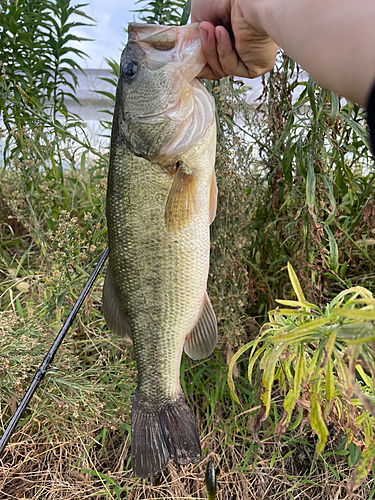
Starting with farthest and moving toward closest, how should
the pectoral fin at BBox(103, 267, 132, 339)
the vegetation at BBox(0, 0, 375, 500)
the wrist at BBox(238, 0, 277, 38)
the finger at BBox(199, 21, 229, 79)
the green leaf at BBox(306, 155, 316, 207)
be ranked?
the vegetation at BBox(0, 0, 375, 500) < the green leaf at BBox(306, 155, 316, 207) < the pectoral fin at BBox(103, 267, 132, 339) < the finger at BBox(199, 21, 229, 79) < the wrist at BBox(238, 0, 277, 38)

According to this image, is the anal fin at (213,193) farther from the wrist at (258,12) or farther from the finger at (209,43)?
the wrist at (258,12)

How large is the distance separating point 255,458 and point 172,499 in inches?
17.1

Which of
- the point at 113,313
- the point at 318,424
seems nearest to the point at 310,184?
the point at 113,313

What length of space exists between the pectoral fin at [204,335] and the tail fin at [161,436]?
6.7 inches

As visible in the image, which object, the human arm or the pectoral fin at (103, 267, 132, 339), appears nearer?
the human arm

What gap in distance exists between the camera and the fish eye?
1230mm

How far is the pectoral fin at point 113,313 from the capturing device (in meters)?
1.37

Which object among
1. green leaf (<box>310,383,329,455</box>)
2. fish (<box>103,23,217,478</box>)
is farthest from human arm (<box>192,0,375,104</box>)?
green leaf (<box>310,383,329,455</box>)

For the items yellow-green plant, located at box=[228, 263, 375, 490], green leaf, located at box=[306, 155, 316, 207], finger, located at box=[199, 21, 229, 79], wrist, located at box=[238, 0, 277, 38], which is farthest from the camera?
green leaf, located at box=[306, 155, 316, 207]

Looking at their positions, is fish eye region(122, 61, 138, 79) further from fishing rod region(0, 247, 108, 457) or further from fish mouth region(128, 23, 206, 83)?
fishing rod region(0, 247, 108, 457)

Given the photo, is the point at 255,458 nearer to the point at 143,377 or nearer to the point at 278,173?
the point at 143,377

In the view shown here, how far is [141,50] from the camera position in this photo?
121 cm

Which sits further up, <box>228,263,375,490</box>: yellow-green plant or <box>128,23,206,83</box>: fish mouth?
<box>128,23,206,83</box>: fish mouth

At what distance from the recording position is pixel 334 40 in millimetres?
638
